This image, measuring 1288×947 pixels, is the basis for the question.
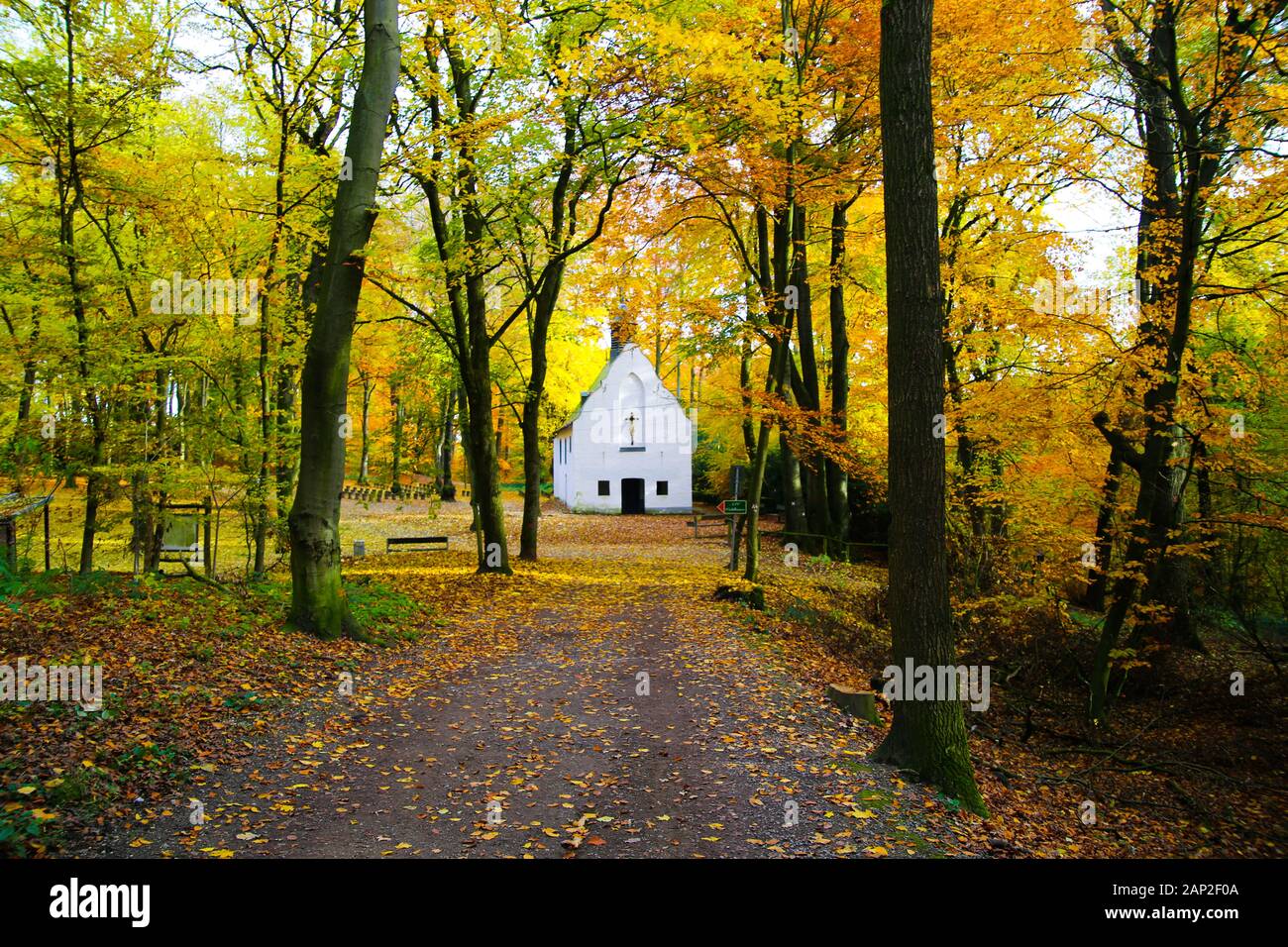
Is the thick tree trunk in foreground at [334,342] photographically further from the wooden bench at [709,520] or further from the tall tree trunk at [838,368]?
the wooden bench at [709,520]

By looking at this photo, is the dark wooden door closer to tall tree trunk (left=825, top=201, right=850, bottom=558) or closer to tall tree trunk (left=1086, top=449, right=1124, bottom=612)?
tall tree trunk (left=825, top=201, right=850, bottom=558)

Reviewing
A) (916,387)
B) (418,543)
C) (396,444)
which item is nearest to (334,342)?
(916,387)

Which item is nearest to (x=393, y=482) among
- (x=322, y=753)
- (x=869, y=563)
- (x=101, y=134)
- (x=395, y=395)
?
(x=395, y=395)

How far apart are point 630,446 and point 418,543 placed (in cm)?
1731

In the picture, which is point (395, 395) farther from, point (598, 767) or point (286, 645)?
point (598, 767)

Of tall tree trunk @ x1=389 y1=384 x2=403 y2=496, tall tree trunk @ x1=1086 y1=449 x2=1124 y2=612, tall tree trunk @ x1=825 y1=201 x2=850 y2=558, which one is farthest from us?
tall tree trunk @ x1=389 y1=384 x2=403 y2=496

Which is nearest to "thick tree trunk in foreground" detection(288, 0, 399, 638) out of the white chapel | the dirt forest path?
the dirt forest path

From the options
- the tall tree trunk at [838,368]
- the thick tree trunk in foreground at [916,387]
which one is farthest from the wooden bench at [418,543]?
the thick tree trunk in foreground at [916,387]

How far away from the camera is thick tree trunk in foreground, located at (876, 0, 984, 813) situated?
230 inches

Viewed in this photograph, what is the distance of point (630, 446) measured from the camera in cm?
3759

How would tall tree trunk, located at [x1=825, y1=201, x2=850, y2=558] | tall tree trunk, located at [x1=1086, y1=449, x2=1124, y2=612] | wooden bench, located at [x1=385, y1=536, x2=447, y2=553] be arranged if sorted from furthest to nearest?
wooden bench, located at [x1=385, y1=536, x2=447, y2=553] → tall tree trunk, located at [x1=825, y1=201, x2=850, y2=558] → tall tree trunk, located at [x1=1086, y1=449, x2=1124, y2=612]

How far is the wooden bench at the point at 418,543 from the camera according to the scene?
68.6 ft

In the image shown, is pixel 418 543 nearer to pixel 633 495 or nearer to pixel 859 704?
pixel 859 704

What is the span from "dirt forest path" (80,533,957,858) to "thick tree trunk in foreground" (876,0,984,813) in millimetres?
567
